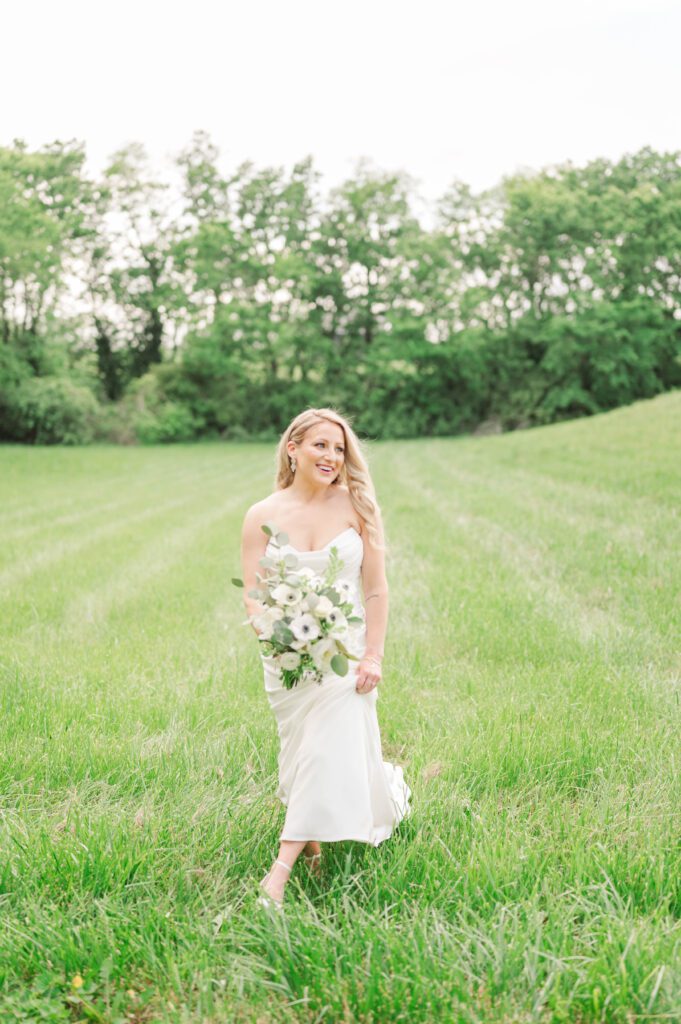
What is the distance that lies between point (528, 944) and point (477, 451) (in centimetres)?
2411

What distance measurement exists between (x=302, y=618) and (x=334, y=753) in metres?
0.54

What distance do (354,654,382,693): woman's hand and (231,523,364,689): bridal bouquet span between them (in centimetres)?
15

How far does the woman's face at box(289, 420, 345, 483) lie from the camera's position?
3.32m

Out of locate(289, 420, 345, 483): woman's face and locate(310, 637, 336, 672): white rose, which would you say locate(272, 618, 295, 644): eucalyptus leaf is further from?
locate(289, 420, 345, 483): woman's face

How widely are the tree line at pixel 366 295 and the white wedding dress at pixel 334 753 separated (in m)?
36.5

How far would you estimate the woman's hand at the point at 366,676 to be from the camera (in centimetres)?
313

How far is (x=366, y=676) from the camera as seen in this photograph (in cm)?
313

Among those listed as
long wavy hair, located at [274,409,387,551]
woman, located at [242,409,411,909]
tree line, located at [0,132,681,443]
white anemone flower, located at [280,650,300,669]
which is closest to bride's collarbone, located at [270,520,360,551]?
woman, located at [242,409,411,909]

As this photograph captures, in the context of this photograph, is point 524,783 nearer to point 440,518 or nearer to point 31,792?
point 31,792

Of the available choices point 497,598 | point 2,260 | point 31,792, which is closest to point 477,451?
point 2,260

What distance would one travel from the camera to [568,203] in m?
40.7

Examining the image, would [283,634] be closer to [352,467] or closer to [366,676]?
[366,676]

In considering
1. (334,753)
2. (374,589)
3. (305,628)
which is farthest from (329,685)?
(374,589)

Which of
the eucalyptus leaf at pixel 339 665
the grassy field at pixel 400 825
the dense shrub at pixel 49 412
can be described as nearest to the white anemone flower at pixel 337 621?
the eucalyptus leaf at pixel 339 665
